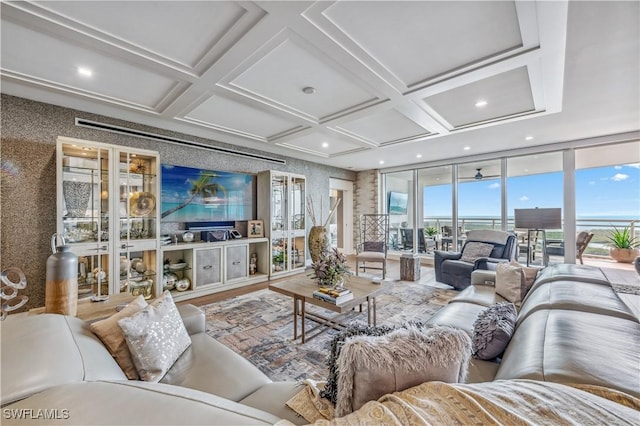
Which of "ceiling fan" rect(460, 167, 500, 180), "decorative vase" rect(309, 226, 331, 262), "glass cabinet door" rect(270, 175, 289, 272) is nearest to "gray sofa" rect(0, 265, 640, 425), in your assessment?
"glass cabinet door" rect(270, 175, 289, 272)

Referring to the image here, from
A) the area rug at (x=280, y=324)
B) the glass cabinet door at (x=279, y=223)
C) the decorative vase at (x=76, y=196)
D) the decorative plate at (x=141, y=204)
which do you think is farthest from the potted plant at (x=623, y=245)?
the decorative vase at (x=76, y=196)

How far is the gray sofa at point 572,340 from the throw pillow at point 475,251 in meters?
2.23

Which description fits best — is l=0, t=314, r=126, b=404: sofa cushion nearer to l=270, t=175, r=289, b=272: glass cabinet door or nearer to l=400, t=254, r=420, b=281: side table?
l=270, t=175, r=289, b=272: glass cabinet door

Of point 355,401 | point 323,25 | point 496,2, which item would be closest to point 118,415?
point 355,401

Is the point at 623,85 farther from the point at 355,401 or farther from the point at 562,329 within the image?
the point at 355,401

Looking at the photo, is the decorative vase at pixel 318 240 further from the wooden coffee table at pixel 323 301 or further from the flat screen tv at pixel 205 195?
the wooden coffee table at pixel 323 301

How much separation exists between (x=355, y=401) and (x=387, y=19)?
6.98 ft

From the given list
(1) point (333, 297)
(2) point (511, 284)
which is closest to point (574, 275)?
(2) point (511, 284)

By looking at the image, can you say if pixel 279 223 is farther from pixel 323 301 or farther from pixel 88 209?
pixel 323 301

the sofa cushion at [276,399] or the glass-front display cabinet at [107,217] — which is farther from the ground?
the glass-front display cabinet at [107,217]

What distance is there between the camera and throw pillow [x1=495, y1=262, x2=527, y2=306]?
2365 mm

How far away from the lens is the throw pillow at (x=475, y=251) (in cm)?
422

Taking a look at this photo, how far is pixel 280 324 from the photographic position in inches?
112

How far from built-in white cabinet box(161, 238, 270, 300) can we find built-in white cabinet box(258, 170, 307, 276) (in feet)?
1.71
